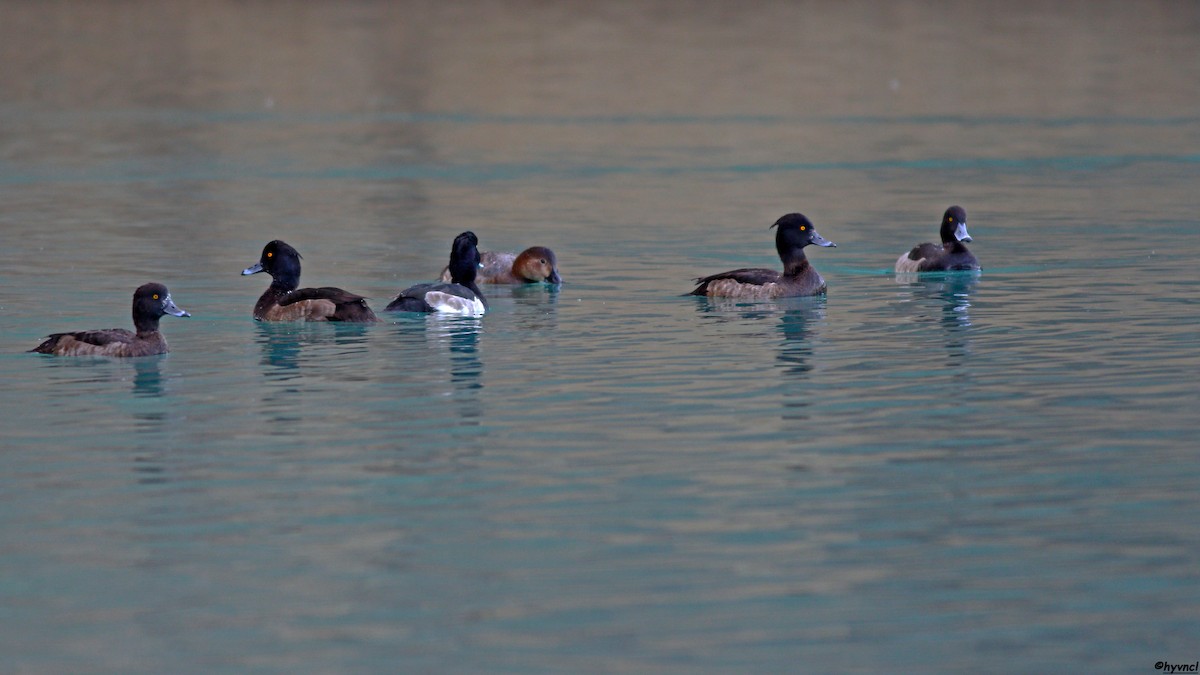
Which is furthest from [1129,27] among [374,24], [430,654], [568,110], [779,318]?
[430,654]

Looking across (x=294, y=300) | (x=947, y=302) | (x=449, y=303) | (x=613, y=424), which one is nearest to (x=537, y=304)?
(x=449, y=303)

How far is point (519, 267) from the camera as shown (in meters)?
24.5

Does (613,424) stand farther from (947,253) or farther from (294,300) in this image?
(947,253)

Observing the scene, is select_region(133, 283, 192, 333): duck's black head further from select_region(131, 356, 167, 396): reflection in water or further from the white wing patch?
the white wing patch

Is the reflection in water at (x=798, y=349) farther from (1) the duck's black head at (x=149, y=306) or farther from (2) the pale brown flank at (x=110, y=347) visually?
(2) the pale brown flank at (x=110, y=347)

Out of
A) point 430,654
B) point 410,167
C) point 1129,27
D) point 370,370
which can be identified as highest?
point 1129,27

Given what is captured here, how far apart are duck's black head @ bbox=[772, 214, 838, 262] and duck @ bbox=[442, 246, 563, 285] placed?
8.95ft

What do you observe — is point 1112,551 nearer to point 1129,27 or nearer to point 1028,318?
point 1028,318

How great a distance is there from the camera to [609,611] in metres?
10.5

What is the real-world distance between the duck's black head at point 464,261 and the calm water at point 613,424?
956 millimetres

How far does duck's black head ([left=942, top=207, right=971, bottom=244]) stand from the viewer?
24.5 meters

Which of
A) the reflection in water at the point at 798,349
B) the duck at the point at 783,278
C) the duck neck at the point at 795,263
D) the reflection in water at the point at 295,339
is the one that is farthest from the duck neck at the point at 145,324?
the duck neck at the point at 795,263

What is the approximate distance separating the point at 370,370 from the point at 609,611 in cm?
749

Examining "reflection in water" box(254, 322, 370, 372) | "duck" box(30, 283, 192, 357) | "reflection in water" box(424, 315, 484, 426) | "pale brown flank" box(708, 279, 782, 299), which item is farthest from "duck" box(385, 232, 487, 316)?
"duck" box(30, 283, 192, 357)
